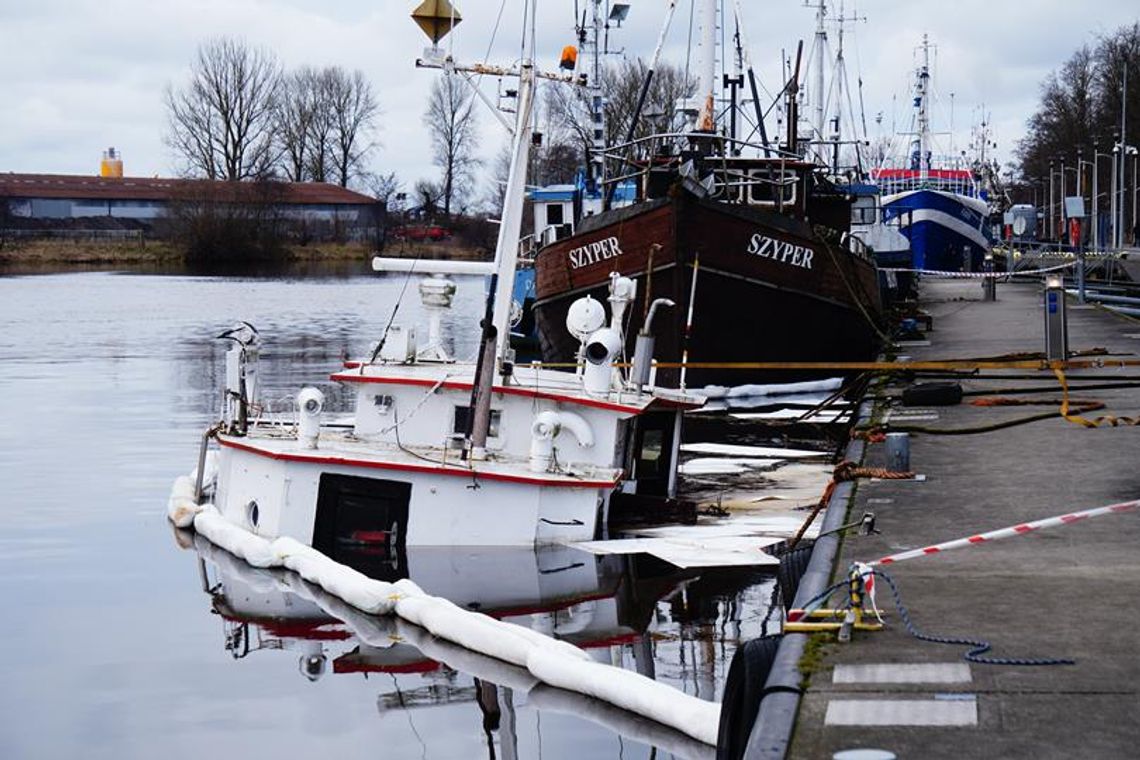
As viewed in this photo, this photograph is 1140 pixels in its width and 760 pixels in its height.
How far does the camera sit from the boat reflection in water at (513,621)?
11609mm

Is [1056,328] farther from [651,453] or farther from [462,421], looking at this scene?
[462,421]

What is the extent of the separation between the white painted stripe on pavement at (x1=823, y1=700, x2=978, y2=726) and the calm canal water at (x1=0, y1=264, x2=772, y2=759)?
2784 millimetres

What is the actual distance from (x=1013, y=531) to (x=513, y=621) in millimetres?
4638

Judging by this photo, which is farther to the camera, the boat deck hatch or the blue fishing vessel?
the blue fishing vessel

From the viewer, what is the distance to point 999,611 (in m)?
9.08

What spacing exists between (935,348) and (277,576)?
1594cm

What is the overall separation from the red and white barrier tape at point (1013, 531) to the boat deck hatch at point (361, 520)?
6.01 m

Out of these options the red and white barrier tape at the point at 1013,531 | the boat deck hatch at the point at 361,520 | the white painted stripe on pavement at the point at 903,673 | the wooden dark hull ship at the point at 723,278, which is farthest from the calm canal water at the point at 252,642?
the wooden dark hull ship at the point at 723,278

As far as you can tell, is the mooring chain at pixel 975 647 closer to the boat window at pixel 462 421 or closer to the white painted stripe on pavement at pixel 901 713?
the white painted stripe on pavement at pixel 901 713

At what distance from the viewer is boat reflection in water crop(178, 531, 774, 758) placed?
11.6 meters

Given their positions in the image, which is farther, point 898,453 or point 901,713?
point 898,453

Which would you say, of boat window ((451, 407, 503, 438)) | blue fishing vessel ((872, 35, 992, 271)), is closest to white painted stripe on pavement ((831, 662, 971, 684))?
boat window ((451, 407, 503, 438))

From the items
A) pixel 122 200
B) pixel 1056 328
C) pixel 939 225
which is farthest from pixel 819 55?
pixel 122 200

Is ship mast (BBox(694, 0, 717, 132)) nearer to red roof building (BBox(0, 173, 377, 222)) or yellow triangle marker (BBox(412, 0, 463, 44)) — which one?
yellow triangle marker (BBox(412, 0, 463, 44))
